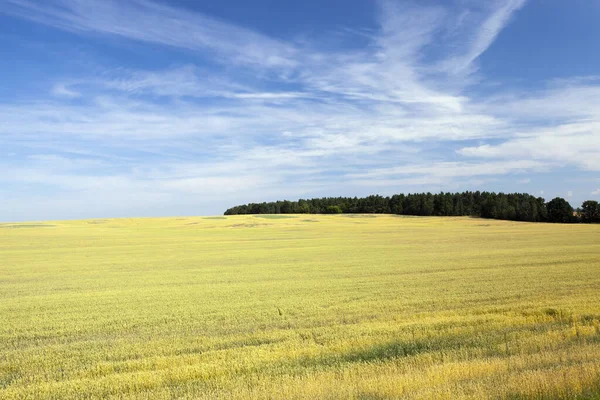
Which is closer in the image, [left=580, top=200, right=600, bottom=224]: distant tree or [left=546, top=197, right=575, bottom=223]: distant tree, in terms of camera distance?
[left=580, top=200, right=600, bottom=224]: distant tree

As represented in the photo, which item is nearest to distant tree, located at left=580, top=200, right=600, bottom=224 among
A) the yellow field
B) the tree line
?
the tree line

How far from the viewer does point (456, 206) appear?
399ft

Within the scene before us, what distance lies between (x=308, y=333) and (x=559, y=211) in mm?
105462

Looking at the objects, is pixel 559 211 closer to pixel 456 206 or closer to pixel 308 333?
pixel 456 206

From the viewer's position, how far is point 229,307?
15508mm

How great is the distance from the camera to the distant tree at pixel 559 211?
326 feet

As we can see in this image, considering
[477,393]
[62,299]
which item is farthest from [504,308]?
[62,299]

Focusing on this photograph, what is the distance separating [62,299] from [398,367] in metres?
14.8

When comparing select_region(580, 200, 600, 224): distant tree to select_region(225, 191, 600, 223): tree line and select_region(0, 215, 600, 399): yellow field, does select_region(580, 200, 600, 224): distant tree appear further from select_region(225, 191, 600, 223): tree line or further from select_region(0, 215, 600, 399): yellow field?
select_region(0, 215, 600, 399): yellow field

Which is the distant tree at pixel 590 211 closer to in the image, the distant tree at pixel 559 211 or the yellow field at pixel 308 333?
the distant tree at pixel 559 211

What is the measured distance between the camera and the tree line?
329 feet

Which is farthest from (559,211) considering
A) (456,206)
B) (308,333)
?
(308,333)

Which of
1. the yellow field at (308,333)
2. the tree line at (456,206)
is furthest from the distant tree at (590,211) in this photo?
the yellow field at (308,333)

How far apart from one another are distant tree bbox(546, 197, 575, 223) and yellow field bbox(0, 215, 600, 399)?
281 ft
